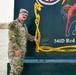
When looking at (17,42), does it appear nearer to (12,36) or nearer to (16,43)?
(16,43)

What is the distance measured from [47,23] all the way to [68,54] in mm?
759

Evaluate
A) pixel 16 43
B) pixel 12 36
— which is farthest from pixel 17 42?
pixel 12 36

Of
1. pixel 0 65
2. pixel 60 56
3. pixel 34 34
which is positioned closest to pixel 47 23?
pixel 34 34

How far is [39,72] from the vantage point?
243 inches

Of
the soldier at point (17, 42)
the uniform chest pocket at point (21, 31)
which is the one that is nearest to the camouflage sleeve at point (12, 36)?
the soldier at point (17, 42)

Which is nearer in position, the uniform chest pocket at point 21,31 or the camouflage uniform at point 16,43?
the camouflage uniform at point 16,43

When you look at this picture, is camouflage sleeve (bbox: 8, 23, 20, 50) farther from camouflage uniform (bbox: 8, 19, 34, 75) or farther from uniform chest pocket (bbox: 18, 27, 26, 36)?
uniform chest pocket (bbox: 18, 27, 26, 36)

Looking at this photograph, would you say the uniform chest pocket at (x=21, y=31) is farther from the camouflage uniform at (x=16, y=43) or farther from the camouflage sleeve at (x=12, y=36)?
the camouflage sleeve at (x=12, y=36)

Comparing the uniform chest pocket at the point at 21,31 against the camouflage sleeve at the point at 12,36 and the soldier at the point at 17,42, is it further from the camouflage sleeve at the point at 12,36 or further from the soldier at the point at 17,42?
the camouflage sleeve at the point at 12,36

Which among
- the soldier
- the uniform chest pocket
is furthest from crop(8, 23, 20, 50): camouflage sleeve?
the uniform chest pocket

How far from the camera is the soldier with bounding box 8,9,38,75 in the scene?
5.55 meters

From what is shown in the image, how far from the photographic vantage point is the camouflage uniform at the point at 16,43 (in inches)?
218

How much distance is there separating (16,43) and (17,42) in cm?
10

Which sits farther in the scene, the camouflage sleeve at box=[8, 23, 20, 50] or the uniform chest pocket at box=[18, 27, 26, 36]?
the uniform chest pocket at box=[18, 27, 26, 36]
